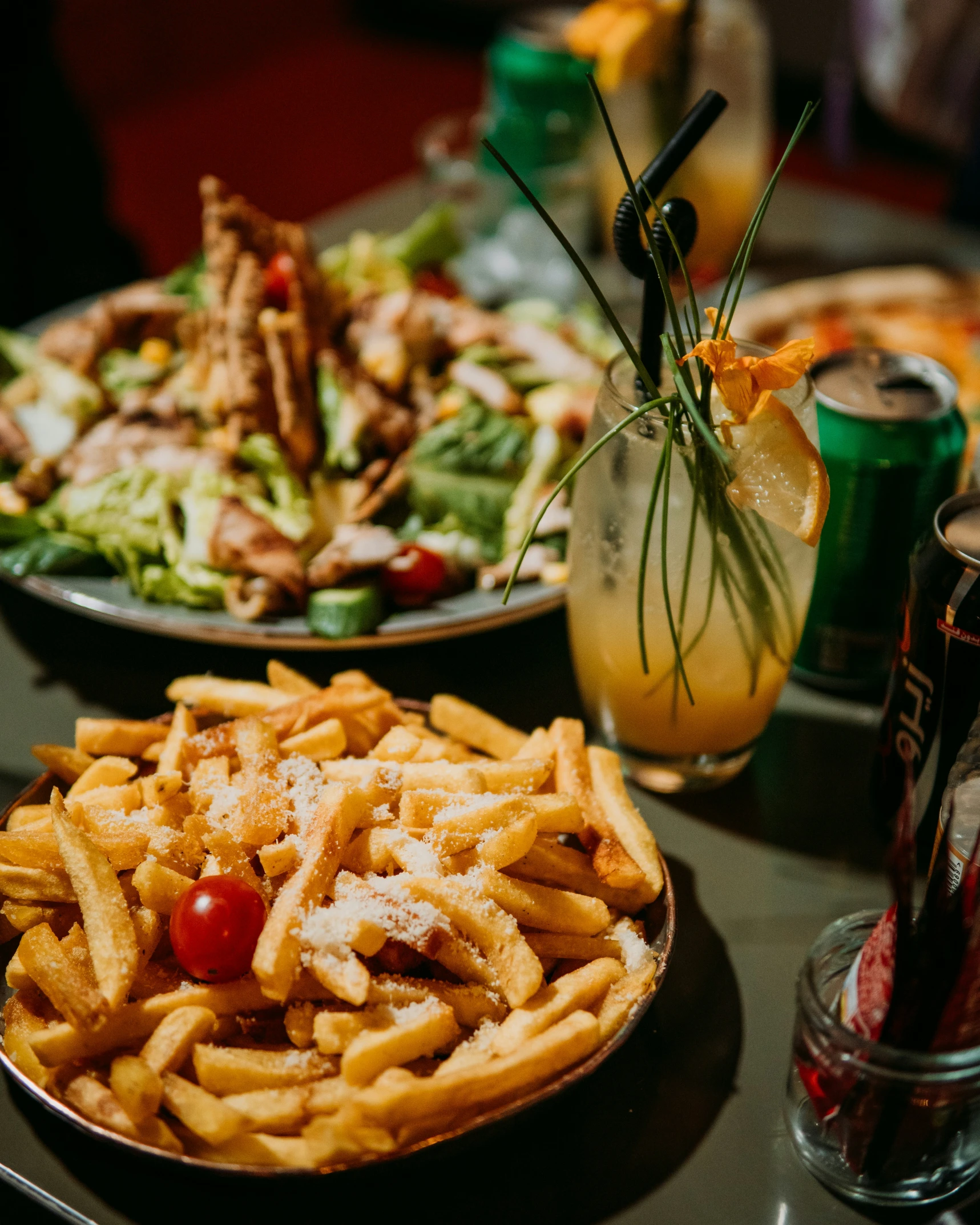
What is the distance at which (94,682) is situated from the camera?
5.79 ft

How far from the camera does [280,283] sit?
7.32 feet

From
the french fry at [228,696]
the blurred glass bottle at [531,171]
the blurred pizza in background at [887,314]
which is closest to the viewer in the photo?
the french fry at [228,696]

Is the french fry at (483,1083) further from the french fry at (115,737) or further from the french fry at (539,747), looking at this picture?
the french fry at (115,737)

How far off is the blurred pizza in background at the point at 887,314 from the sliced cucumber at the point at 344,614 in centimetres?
130

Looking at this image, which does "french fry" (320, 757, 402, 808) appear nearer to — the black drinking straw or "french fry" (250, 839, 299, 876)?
"french fry" (250, 839, 299, 876)

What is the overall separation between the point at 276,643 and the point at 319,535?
0.35 m

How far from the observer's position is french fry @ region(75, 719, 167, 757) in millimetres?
1381

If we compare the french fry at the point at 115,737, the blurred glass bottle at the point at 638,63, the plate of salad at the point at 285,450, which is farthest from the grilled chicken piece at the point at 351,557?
the blurred glass bottle at the point at 638,63

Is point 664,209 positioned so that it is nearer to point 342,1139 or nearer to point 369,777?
point 369,777

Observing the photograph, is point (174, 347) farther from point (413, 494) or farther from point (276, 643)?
point (276, 643)

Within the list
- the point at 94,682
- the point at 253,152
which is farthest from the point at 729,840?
the point at 253,152

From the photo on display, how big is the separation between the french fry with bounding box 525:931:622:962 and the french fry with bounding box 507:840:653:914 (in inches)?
2.4

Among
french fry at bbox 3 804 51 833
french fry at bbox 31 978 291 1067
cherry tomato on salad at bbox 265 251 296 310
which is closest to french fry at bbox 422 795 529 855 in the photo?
french fry at bbox 31 978 291 1067

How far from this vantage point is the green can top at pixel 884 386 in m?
1.54
